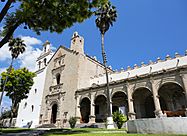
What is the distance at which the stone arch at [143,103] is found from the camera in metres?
24.3

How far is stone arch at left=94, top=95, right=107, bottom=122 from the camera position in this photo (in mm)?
27219

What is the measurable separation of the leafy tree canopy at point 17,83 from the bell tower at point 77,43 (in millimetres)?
10429

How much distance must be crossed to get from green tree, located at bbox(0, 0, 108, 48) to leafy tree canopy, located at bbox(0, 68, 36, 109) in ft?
74.3

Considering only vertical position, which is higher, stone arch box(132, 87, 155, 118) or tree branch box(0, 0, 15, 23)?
tree branch box(0, 0, 15, 23)

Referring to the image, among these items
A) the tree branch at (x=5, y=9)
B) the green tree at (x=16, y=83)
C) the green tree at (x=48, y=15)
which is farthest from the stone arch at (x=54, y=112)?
the tree branch at (x=5, y=9)

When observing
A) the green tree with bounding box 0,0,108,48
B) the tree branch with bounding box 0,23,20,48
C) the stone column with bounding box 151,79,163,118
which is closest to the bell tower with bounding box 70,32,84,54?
Answer: the stone column with bounding box 151,79,163,118

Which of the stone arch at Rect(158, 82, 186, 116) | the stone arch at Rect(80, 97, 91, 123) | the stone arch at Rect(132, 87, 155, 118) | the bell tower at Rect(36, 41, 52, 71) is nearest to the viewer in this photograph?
the stone arch at Rect(158, 82, 186, 116)

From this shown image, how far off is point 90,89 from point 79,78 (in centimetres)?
368

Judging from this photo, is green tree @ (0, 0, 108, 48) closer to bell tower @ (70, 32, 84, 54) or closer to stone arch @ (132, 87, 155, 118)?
stone arch @ (132, 87, 155, 118)

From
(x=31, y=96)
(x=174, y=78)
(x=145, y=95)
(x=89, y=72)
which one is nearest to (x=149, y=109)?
(x=145, y=95)

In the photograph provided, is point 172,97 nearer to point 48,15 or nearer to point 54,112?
point 48,15

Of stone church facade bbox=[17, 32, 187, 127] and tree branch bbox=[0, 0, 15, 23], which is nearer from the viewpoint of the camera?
tree branch bbox=[0, 0, 15, 23]

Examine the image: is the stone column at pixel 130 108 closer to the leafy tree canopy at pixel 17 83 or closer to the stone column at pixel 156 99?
the stone column at pixel 156 99

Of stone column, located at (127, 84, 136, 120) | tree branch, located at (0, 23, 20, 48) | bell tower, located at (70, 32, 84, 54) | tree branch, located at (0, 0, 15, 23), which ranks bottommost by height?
stone column, located at (127, 84, 136, 120)
